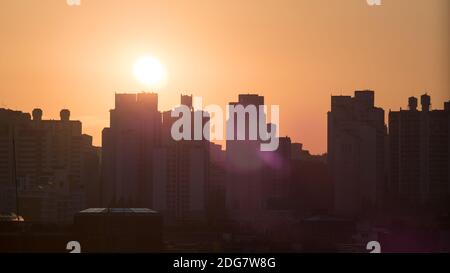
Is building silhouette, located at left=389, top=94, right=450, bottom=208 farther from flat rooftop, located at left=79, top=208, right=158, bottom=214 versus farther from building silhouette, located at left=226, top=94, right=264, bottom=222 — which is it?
flat rooftop, located at left=79, top=208, right=158, bottom=214

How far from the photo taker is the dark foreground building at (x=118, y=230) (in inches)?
250

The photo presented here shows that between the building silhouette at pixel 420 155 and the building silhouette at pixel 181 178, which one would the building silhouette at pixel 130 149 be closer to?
the building silhouette at pixel 181 178

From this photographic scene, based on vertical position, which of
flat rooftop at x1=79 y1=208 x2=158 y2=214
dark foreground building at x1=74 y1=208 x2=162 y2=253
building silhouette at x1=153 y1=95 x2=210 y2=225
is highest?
building silhouette at x1=153 y1=95 x2=210 y2=225

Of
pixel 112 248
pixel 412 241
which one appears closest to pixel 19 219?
pixel 112 248

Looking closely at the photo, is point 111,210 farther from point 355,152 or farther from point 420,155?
point 420,155

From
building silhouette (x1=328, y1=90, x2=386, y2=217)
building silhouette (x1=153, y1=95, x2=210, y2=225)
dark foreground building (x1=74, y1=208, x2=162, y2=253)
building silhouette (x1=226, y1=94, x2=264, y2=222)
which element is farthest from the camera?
building silhouette (x1=153, y1=95, x2=210, y2=225)

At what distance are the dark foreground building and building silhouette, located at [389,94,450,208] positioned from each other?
2229mm

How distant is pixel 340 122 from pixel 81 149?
2.63m

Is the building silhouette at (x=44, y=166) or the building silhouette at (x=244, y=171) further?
the building silhouette at (x=44, y=166)

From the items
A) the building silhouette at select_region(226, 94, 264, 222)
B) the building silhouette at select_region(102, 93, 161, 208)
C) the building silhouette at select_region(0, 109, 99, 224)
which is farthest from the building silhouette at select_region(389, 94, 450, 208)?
the building silhouette at select_region(0, 109, 99, 224)

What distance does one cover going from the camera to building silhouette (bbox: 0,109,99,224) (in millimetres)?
8720

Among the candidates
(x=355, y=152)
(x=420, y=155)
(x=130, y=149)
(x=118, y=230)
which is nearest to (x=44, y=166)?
(x=130, y=149)

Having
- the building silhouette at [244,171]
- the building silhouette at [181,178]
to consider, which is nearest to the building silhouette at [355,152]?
the building silhouette at [244,171]

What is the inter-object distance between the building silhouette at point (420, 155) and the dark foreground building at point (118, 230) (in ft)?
7.31
